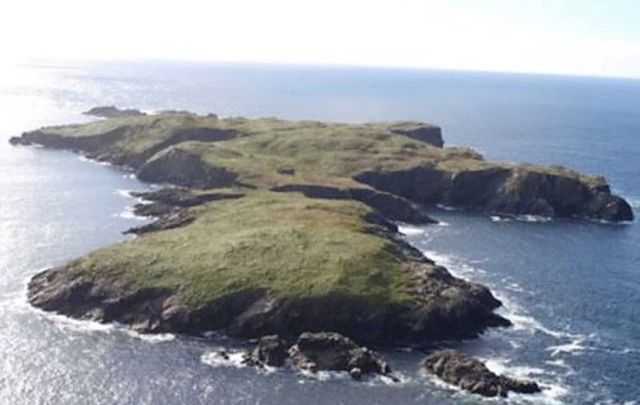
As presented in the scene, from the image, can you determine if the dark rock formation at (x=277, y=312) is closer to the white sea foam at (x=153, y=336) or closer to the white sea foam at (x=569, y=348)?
the white sea foam at (x=153, y=336)

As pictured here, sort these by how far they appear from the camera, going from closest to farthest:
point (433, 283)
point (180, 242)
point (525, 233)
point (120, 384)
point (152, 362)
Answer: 1. point (120, 384)
2. point (152, 362)
3. point (433, 283)
4. point (180, 242)
5. point (525, 233)

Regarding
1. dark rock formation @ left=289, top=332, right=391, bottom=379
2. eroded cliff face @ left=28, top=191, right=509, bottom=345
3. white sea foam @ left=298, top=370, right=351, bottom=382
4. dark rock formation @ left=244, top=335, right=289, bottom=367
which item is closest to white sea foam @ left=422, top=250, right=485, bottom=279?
eroded cliff face @ left=28, top=191, right=509, bottom=345

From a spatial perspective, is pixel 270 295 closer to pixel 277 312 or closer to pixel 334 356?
pixel 277 312

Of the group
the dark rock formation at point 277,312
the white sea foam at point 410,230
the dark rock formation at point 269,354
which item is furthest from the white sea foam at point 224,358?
the white sea foam at point 410,230

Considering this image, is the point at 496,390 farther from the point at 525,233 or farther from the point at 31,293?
the point at 525,233

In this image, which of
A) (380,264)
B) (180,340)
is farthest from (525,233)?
(180,340)

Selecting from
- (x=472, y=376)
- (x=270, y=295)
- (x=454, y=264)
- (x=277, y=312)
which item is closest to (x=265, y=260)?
(x=270, y=295)

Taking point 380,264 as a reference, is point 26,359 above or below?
below
